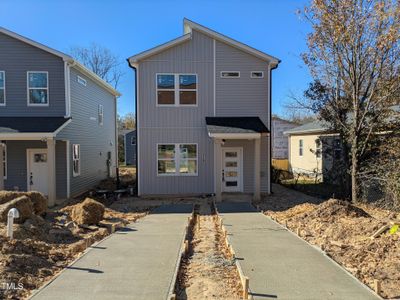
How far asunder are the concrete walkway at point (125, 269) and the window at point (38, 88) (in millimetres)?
9337

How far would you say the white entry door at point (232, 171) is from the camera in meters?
17.8

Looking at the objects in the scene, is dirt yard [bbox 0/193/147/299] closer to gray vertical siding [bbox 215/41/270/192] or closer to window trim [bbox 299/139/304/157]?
gray vertical siding [bbox 215/41/270/192]

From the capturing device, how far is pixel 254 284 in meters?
5.94

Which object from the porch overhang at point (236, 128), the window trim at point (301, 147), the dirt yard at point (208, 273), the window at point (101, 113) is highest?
the window at point (101, 113)

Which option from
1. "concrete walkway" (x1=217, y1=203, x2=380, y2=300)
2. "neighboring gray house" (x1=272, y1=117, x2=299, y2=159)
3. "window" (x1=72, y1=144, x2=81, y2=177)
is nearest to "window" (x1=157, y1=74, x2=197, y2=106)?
"window" (x1=72, y1=144, x2=81, y2=177)

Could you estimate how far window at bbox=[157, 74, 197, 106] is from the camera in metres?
17.3

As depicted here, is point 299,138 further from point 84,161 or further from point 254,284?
point 254,284

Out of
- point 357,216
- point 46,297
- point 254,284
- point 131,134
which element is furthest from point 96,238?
point 131,134

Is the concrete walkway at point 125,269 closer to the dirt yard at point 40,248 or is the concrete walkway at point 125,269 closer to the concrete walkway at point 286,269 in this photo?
the dirt yard at point 40,248

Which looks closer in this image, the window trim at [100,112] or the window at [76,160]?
the window at [76,160]

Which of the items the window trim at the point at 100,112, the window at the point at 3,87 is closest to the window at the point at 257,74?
the window trim at the point at 100,112

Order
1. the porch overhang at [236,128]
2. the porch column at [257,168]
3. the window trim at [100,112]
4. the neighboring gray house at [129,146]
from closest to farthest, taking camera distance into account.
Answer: the porch overhang at [236,128]
the porch column at [257,168]
the window trim at [100,112]
the neighboring gray house at [129,146]

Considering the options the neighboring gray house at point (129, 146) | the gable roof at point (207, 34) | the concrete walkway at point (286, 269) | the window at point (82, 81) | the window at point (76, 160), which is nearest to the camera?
the concrete walkway at point (286, 269)

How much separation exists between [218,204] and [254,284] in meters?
9.21
